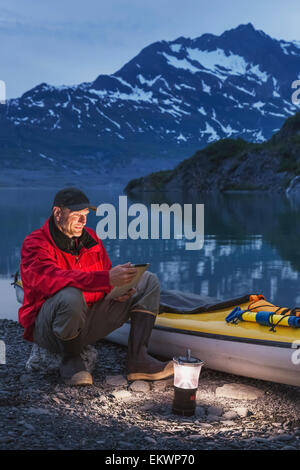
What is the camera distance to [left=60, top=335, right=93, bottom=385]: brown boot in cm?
442

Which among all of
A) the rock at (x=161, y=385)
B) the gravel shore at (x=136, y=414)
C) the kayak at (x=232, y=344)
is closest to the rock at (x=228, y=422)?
the gravel shore at (x=136, y=414)

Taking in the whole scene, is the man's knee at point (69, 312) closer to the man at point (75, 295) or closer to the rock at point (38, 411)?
the man at point (75, 295)

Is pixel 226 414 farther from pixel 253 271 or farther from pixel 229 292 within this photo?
pixel 253 271

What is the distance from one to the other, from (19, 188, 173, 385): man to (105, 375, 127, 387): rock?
2.8 inches

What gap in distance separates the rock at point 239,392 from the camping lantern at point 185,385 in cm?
52

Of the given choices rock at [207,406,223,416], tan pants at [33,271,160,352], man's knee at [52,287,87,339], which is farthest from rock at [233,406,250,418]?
man's knee at [52,287,87,339]

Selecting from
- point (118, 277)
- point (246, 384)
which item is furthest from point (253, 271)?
point (118, 277)

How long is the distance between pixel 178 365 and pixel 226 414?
0.50 meters

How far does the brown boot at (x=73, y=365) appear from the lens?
442cm

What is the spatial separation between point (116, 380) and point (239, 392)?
1.01 meters

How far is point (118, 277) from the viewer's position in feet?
13.7

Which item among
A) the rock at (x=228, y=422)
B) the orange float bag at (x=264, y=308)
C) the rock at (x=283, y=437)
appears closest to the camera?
the rock at (x=283, y=437)

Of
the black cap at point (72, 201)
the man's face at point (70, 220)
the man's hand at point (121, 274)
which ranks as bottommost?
the man's hand at point (121, 274)

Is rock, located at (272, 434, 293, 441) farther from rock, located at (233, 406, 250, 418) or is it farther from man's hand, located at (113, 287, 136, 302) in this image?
man's hand, located at (113, 287, 136, 302)
